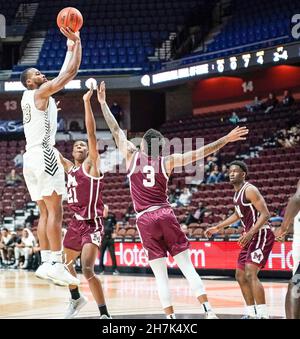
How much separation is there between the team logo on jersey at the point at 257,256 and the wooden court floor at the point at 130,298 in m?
0.83

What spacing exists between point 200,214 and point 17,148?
9564mm

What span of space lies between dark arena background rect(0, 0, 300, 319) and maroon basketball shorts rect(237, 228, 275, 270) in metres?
3.81

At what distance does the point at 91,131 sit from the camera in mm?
7750

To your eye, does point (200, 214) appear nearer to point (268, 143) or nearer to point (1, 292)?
point (268, 143)

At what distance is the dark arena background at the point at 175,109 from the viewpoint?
636 inches

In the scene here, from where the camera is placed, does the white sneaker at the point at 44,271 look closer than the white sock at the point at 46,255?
Yes

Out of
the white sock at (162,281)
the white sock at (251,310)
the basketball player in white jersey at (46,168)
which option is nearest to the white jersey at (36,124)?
the basketball player in white jersey at (46,168)

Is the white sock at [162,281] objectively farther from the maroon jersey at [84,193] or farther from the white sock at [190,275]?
the maroon jersey at [84,193]

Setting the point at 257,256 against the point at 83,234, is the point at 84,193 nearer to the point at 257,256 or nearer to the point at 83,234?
the point at 83,234

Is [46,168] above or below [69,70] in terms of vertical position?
below

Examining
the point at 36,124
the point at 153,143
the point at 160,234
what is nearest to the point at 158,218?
the point at 160,234

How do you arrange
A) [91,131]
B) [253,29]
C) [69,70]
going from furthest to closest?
1. [253,29]
2. [91,131]
3. [69,70]

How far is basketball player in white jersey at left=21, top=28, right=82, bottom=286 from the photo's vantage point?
675 cm

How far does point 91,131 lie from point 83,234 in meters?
1.26
